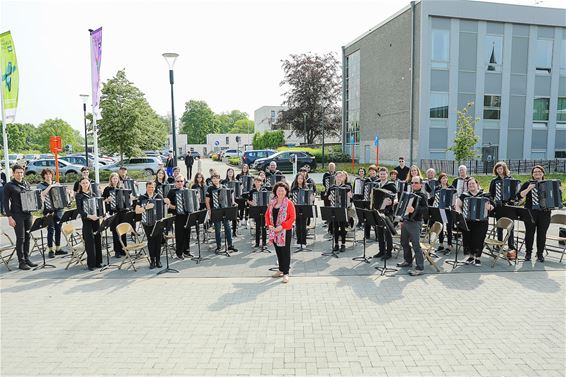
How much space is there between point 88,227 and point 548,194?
11177 millimetres

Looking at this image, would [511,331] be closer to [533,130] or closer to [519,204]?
[519,204]

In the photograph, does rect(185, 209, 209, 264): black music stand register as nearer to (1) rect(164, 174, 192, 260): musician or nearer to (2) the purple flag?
(1) rect(164, 174, 192, 260): musician

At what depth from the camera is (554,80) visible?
33.5 metres

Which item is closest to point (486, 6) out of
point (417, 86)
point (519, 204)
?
point (417, 86)

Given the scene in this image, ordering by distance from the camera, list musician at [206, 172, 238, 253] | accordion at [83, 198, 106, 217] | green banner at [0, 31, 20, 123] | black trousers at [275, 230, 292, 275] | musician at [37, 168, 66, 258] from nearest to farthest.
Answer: black trousers at [275, 230, 292, 275], accordion at [83, 198, 106, 217], musician at [37, 168, 66, 258], musician at [206, 172, 238, 253], green banner at [0, 31, 20, 123]

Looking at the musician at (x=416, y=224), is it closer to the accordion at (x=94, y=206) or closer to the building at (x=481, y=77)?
the accordion at (x=94, y=206)

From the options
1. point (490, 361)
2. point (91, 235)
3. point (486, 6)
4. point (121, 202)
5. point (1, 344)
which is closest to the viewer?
point (490, 361)

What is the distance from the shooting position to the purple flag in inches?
626

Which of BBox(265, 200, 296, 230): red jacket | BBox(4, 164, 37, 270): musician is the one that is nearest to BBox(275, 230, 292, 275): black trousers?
BBox(265, 200, 296, 230): red jacket

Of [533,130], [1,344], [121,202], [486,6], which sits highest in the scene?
[486,6]

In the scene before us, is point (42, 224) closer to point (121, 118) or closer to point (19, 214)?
point (19, 214)

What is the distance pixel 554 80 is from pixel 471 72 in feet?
25.6

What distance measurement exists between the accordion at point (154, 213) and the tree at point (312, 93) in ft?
141

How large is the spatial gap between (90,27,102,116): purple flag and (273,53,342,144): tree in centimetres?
3689
